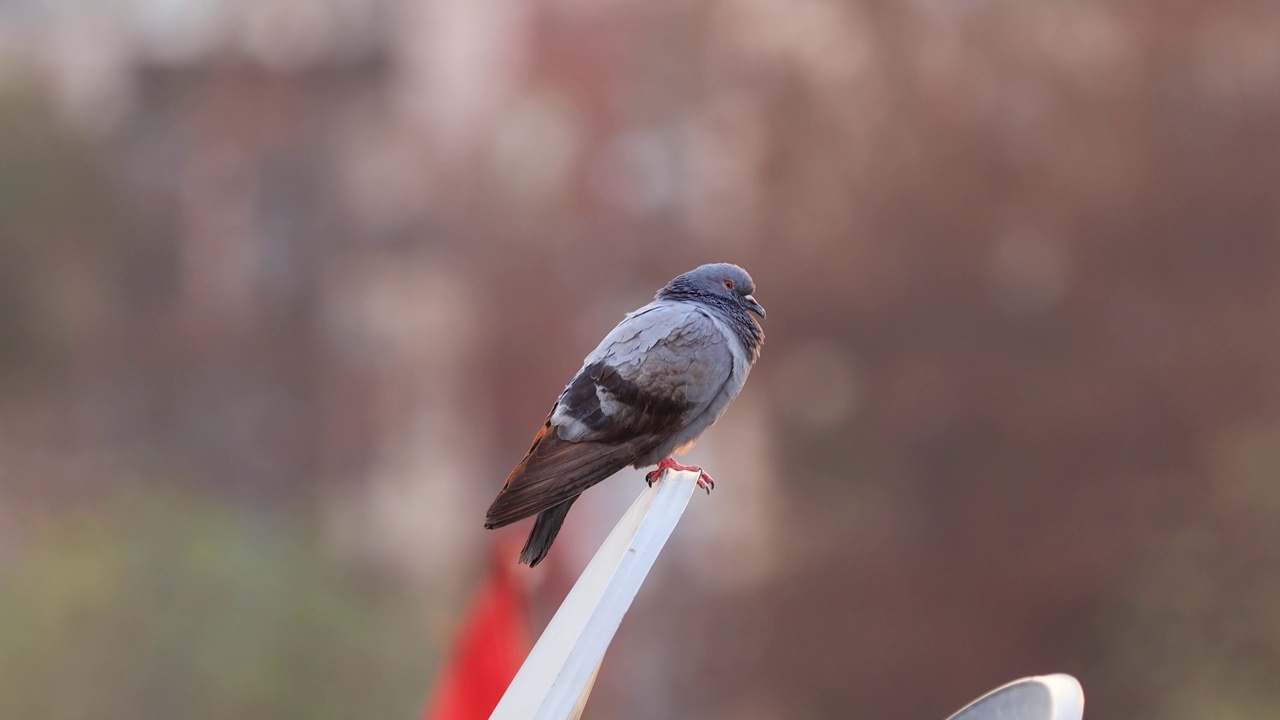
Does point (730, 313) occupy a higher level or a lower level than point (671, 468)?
higher

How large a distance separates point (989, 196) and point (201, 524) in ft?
Result: 19.5

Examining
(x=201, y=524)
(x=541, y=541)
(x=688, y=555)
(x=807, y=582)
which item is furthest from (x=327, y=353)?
(x=541, y=541)

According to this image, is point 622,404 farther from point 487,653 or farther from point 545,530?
point 487,653

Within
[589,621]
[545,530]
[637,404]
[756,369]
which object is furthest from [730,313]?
[756,369]

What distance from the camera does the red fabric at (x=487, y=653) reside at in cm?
301

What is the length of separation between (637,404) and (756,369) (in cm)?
526

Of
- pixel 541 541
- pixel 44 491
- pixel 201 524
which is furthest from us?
pixel 44 491

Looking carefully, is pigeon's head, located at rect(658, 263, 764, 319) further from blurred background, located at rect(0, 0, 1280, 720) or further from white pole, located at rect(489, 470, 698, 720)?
blurred background, located at rect(0, 0, 1280, 720)

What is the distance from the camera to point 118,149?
30.9 ft

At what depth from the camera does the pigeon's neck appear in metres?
2.16

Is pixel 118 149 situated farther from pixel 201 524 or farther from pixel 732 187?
pixel 732 187

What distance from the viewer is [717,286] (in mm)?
2254

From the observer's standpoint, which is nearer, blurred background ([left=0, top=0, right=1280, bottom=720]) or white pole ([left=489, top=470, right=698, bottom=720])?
white pole ([left=489, top=470, right=698, bottom=720])

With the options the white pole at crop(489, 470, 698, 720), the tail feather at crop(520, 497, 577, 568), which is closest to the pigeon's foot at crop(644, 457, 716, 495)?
the tail feather at crop(520, 497, 577, 568)
